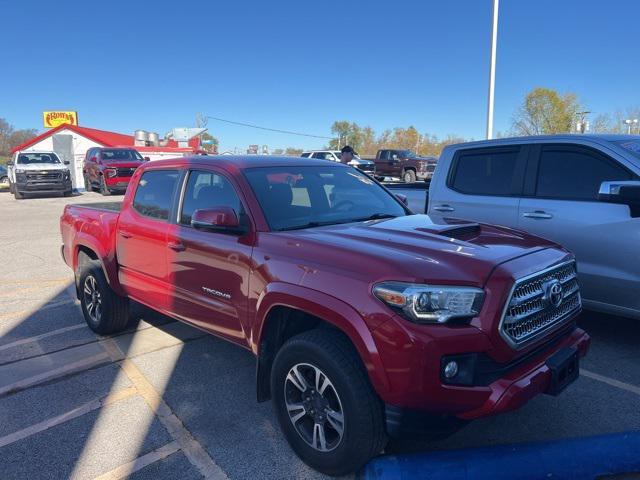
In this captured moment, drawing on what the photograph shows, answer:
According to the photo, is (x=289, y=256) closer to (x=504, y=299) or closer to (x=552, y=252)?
(x=504, y=299)

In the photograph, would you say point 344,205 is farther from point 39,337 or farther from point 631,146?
point 39,337

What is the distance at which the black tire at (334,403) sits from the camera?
7.98 ft

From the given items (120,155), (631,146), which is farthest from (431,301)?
(120,155)

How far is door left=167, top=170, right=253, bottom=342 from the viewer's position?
3254mm

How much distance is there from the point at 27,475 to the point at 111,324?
7.07 feet

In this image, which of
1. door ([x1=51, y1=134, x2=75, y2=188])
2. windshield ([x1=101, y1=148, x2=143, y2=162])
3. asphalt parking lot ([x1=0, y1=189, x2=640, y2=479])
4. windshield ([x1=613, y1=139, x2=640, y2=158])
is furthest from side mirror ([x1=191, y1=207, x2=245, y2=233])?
door ([x1=51, y1=134, x2=75, y2=188])

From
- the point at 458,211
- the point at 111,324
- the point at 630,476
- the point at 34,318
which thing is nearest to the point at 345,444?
the point at 630,476

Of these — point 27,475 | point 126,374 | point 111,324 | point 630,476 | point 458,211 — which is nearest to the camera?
point 630,476

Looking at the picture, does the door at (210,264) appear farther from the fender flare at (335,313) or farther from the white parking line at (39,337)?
the white parking line at (39,337)

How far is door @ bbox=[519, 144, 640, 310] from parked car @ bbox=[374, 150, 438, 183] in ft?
76.0

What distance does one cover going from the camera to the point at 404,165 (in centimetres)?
2858

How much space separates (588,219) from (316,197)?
8.32 feet

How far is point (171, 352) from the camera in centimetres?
455

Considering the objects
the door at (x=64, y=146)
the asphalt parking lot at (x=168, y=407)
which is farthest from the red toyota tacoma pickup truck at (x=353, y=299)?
the door at (x=64, y=146)
